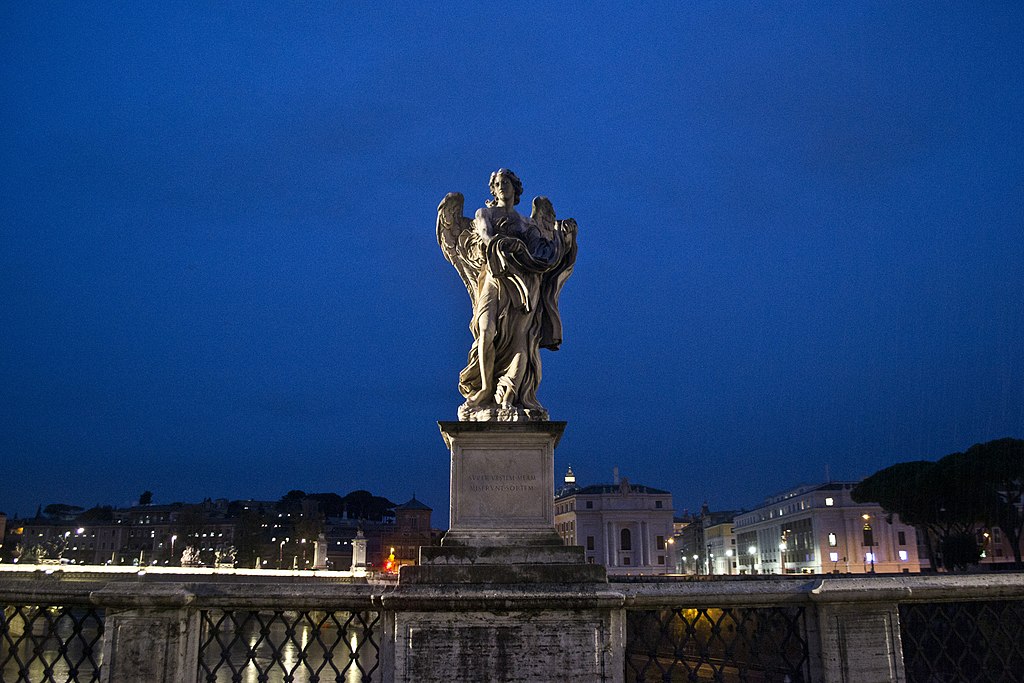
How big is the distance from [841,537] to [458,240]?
123013 mm

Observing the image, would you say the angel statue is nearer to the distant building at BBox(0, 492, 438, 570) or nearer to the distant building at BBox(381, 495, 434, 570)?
the distant building at BBox(0, 492, 438, 570)

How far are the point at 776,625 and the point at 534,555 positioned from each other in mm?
1981

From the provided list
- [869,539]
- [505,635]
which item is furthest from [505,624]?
[869,539]

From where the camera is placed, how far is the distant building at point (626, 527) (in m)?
129

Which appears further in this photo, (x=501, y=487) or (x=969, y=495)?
(x=969, y=495)

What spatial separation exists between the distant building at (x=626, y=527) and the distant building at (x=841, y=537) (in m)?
19.4

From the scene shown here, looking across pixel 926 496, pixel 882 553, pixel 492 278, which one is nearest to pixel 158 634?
pixel 492 278

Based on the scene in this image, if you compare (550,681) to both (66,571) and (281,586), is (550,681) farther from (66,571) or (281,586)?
(66,571)

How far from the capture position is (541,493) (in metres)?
6.85

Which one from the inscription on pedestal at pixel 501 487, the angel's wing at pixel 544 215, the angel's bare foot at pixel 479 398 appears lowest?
the inscription on pedestal at pixel 501 487

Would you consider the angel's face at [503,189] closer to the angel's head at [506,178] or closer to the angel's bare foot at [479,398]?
the angel's head at [506,178]

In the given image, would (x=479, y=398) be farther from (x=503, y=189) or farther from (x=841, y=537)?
(x=841, y=537)

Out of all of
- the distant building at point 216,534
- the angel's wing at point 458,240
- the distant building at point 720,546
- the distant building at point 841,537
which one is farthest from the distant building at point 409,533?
the angel's wing at point 458,240

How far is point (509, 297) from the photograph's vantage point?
7.58m
